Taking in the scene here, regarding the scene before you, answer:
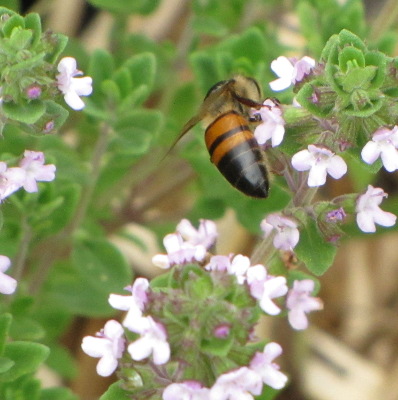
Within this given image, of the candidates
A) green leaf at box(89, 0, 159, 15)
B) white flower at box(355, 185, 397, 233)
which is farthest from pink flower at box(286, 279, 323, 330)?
green leaf at box(89, 0, 159, 15)

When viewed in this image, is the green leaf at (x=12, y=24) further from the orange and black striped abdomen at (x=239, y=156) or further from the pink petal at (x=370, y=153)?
the pink petal at (x=370, y=153)

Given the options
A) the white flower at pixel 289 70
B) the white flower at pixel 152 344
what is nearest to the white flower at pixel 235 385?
the white flower at pixel 152 344

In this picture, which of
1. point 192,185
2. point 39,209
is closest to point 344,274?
point 192,185

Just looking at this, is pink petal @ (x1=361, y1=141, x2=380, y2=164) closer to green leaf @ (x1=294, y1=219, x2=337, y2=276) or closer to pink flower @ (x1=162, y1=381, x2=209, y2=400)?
green leaf @ (x1=294, y1=219, x2=337, y2=276)

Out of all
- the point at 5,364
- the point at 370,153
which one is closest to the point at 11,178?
the point at 5,364

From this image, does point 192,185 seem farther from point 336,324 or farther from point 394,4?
point 394,4

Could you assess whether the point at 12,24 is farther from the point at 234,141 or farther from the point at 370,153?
the point at 370,153
